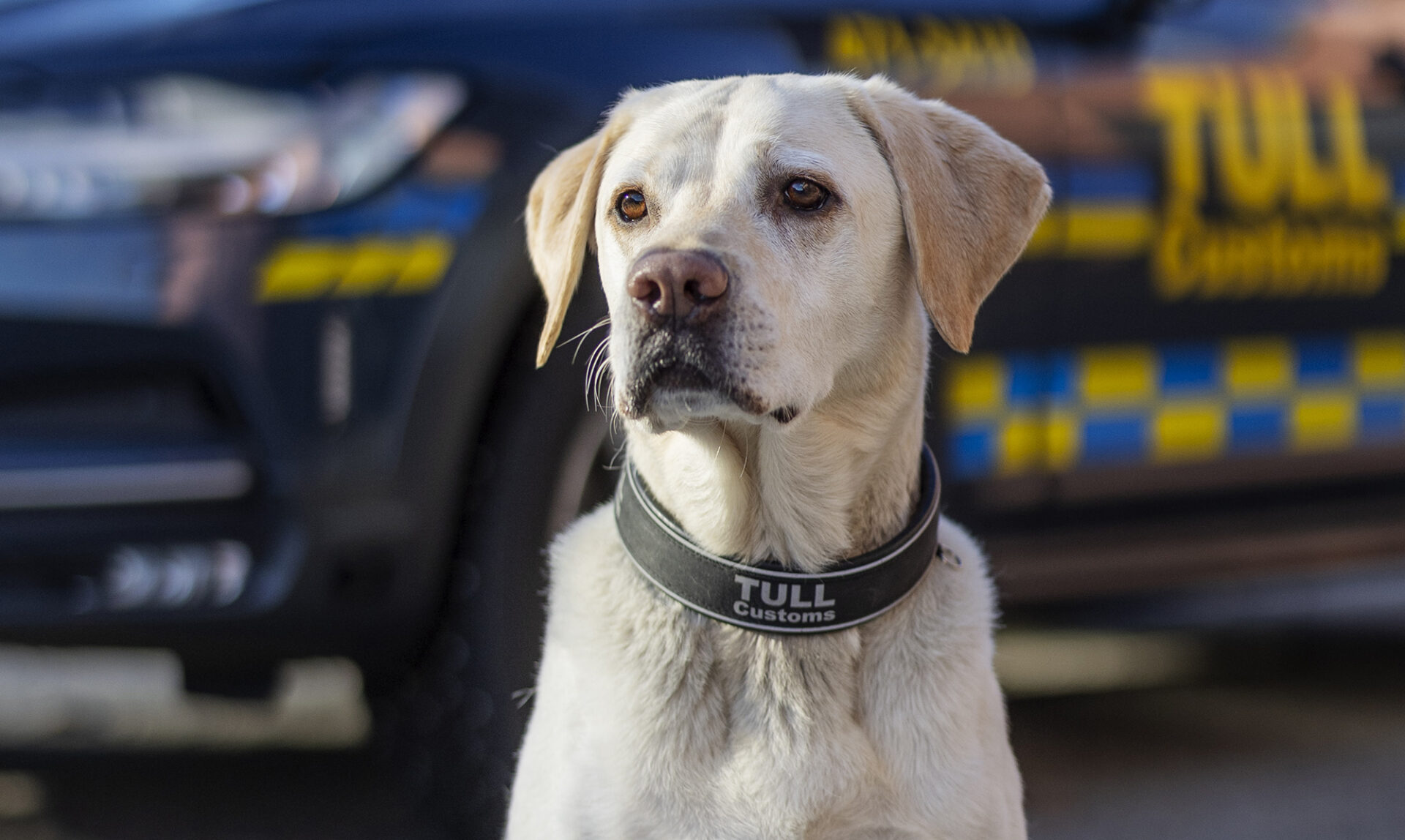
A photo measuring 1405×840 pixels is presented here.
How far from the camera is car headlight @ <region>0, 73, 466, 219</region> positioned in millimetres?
2695

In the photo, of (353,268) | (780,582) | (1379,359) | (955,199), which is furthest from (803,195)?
(1379,359)

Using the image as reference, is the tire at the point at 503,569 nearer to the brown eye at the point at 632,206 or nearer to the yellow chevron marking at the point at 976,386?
the brown eye at the point at 632,206

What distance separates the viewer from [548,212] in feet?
7.50

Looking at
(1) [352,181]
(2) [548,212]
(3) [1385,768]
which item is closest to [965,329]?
(2) [548,212]

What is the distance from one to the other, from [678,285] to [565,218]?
0.47m

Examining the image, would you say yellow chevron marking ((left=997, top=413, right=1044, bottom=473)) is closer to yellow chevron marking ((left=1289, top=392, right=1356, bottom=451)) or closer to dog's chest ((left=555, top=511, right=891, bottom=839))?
yellow chevron marking ((left=1289, top=392, right=1356, bottom=451))

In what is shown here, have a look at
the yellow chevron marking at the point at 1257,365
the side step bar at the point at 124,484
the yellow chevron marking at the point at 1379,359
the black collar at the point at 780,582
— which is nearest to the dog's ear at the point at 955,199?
the black collar at the point at 780,582

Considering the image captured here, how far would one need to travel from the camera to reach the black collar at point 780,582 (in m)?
2.00

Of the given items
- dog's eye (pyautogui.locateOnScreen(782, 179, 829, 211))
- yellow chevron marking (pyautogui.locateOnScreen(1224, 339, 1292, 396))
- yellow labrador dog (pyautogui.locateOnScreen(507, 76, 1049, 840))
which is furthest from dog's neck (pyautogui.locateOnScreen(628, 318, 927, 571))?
yellow chevron marking (pyautogui.locateOnScreen(1224, 339, 1292, 396))

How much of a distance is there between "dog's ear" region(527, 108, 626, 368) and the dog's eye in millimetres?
302

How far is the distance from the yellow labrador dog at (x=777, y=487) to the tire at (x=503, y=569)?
0.58 metres

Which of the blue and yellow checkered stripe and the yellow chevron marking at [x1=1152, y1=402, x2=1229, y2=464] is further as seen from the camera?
the yellow chevron marking at [x1=1152, y1=402, x2=1229, y2=464]

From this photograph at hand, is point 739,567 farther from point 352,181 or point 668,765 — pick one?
point 352,181

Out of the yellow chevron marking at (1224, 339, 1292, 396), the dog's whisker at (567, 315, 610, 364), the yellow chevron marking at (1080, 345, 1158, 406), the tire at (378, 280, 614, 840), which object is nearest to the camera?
the dog's whisker at (567, 315, 610, 364)
